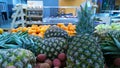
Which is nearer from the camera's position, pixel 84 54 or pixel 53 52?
pixel 84 54

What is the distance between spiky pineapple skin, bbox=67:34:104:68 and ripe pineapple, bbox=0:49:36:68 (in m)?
0.19

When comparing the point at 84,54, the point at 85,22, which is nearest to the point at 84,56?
the point at 84,54

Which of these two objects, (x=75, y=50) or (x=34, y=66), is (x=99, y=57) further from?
(x=34, y=66)

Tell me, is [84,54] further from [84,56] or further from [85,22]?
[85,22]

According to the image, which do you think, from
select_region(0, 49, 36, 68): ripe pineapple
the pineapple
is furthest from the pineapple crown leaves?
select_region(0, 49, 36, 68): ripe pineapple

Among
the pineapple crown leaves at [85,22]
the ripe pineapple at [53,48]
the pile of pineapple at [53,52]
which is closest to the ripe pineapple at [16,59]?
the pile of pineapple at [53,52]

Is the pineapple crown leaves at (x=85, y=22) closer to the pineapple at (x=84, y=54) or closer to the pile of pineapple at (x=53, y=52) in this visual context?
the pile of pineapple at (x=53, y=52)

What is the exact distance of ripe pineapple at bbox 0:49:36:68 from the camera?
79cm

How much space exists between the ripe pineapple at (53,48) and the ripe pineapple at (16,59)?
160 mm

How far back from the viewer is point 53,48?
1001 millimetres

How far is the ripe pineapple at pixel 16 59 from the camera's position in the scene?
0.79 m

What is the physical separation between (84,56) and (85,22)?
1.85 ft

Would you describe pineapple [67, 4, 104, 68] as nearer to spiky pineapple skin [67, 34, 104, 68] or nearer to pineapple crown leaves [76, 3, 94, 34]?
spiky pineapple skin [67, 34, 104, 68]

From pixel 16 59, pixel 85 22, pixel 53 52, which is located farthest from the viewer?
pixel 85 22
